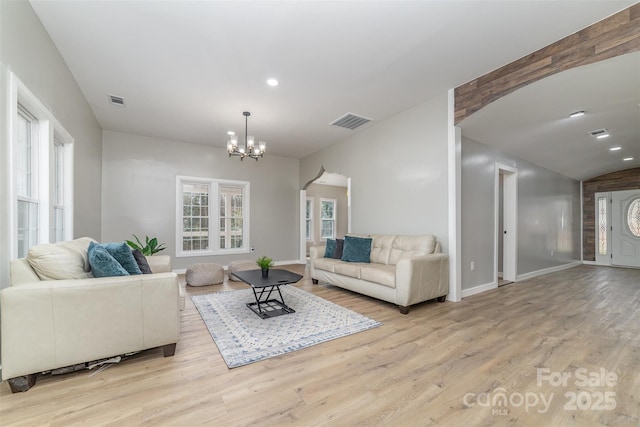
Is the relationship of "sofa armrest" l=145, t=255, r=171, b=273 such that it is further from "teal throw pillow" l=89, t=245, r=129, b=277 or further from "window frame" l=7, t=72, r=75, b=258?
"teal throw pillow" l=89, t=245, r=129, b=277

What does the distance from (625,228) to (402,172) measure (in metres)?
7.40

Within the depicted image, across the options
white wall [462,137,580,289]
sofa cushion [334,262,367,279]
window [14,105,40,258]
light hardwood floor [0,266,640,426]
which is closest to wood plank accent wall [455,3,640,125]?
white wall [462,137,580,289]

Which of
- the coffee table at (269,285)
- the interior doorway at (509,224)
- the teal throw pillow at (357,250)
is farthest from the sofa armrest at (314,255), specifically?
the interior doorway at (509,224)

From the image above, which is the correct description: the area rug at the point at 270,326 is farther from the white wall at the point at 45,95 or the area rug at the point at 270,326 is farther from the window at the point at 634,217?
the window at the point at 634,217

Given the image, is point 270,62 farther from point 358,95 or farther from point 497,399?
point 497,399

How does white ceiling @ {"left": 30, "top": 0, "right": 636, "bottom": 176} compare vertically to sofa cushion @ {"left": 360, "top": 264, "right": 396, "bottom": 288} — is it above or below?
above

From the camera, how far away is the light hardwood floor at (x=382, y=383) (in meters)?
1.51

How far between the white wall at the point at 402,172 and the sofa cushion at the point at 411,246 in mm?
234

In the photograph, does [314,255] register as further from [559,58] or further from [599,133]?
[599,133]

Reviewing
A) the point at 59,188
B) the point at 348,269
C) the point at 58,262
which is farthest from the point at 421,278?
the point at 59,188

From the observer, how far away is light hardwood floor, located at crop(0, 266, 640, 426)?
1.51m

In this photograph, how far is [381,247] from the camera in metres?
4.32

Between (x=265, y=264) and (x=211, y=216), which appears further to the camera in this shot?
(x=211, y=216)

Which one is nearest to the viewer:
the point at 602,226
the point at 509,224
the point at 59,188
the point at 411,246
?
the point at 59,188
